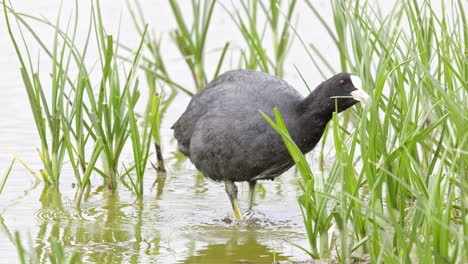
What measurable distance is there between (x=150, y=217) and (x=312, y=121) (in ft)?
3.43

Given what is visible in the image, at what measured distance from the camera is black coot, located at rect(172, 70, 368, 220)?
4363 mm

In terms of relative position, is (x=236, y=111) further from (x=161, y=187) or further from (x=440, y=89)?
(x=440, y=89)

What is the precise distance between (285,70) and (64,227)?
3.60 meters

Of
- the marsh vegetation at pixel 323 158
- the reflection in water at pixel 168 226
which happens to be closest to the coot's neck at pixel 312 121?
the marsh vegetation at pixel 323 158

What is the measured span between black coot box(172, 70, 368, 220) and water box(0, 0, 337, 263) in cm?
23

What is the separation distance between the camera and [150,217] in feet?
15.1

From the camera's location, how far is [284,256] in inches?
159

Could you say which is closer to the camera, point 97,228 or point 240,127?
point 97,228

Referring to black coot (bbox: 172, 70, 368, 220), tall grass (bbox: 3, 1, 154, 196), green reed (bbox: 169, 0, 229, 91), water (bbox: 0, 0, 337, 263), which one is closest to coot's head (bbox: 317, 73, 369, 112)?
black coot (bbox: 172, 70, 368, 220)

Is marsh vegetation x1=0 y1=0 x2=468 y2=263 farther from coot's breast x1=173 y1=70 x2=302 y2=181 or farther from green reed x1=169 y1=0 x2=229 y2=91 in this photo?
coot's breast x1=173 y1=70 x2=302 y2=181

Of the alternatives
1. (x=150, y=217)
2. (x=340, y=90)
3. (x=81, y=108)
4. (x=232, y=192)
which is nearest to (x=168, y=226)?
(x=150, y=217)

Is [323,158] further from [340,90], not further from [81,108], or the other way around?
[81,108]

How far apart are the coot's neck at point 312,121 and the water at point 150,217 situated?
1.66 ft

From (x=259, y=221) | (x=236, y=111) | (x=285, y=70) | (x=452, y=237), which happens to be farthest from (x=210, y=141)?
(x=285, y=70)
